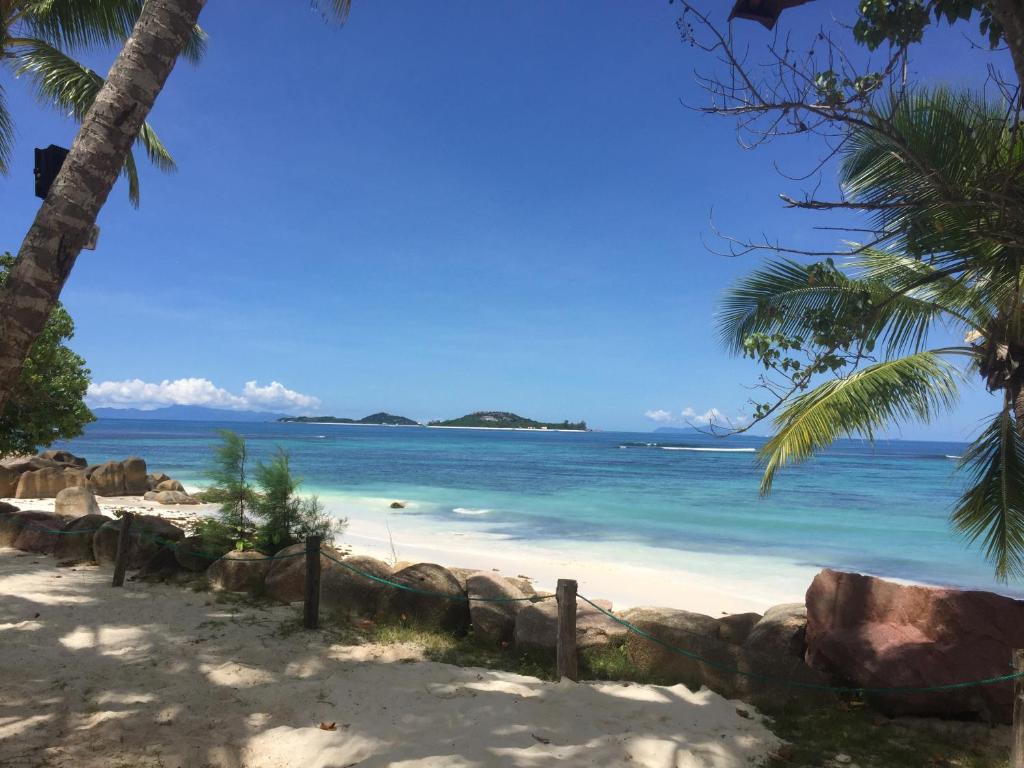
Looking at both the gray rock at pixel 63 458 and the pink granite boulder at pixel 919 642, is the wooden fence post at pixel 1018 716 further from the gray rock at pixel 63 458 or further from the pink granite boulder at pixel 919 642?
the gray rock at pixel 63 458

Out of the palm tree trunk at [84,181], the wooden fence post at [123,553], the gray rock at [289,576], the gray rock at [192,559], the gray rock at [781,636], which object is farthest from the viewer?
the gray rock at [192,559]

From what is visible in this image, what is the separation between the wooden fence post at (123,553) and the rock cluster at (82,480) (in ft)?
30.5

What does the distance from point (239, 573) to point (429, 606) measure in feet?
8.63

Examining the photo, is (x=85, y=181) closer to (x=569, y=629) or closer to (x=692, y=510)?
(x=569, y=629)

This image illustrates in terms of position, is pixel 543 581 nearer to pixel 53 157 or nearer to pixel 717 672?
pixel 717 672

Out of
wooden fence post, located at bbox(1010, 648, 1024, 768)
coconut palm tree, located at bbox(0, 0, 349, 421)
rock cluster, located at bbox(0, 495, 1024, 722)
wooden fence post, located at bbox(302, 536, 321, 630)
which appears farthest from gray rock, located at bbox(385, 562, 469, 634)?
wooden fence post, located at bbox(1010, 648, 1024, 768)

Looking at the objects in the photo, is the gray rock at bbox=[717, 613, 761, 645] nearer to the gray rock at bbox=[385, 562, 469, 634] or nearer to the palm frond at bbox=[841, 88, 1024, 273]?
the gray rock at bbox=[385, 562, 469, 634]

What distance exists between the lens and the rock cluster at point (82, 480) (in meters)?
17.1

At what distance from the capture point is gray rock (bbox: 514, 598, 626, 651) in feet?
20.3

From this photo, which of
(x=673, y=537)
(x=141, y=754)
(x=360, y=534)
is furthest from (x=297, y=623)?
(x=673, y=537)

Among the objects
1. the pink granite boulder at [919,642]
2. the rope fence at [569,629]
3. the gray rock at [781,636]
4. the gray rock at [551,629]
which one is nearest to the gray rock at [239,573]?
the rope fence at [569,629]

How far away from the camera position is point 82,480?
16.0m

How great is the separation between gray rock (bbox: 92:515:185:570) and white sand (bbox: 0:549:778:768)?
1752 millimetres

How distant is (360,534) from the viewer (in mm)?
17172
